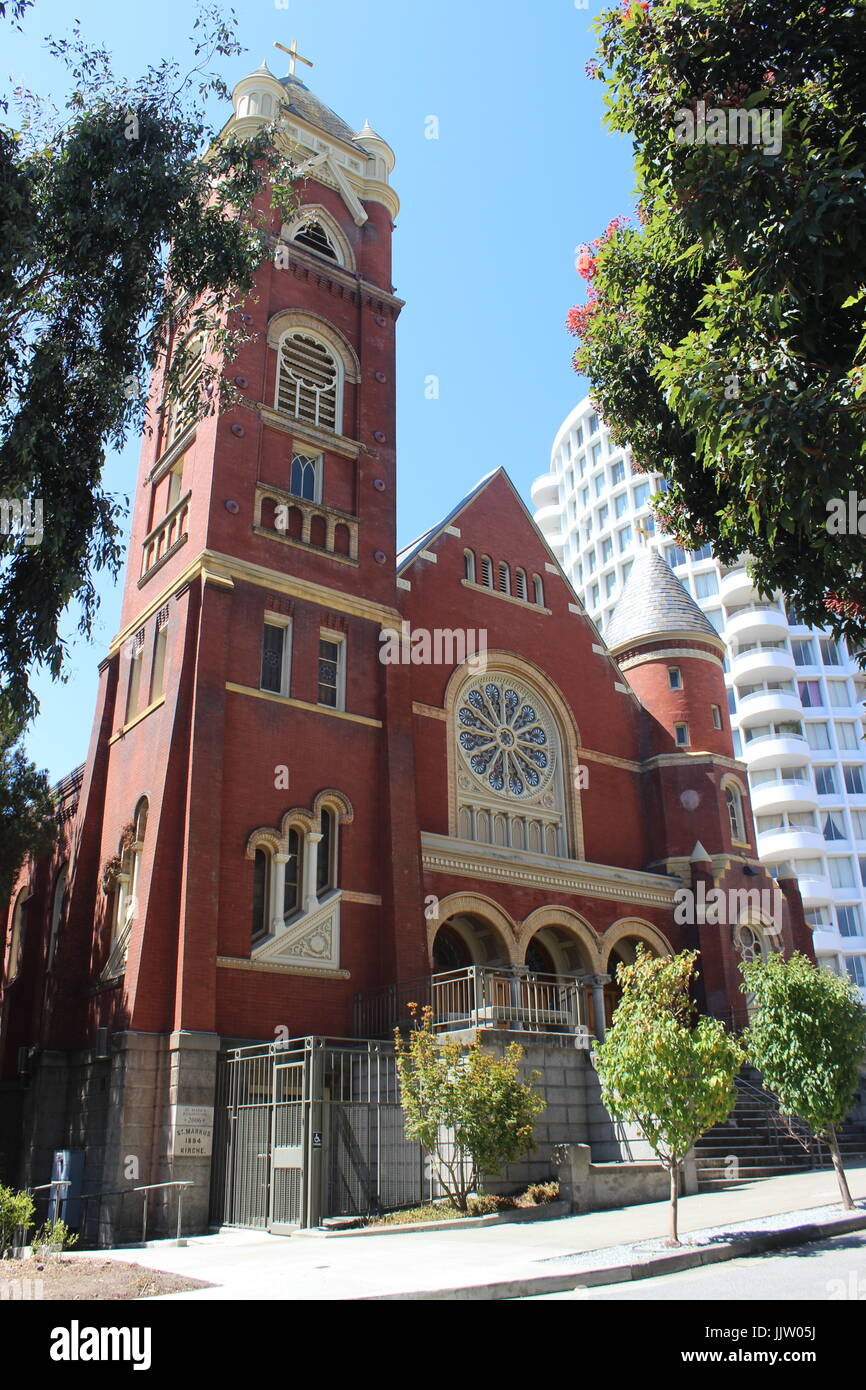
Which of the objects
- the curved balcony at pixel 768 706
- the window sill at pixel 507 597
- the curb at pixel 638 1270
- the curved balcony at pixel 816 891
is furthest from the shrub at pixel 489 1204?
the curved balcony at pixel 768 706

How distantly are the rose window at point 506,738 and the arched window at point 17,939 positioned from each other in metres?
13.5

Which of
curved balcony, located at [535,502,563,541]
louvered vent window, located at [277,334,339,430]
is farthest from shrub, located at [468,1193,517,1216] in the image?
curved balcony, located at [535,502,563,541]

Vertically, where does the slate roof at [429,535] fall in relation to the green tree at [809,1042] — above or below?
above

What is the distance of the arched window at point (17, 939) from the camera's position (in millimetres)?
29562

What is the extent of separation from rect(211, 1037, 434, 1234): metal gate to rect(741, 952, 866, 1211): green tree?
5618 millimetres

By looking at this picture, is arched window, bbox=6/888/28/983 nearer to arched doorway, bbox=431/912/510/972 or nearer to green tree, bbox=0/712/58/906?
green tree, bbox=0/712/58/906

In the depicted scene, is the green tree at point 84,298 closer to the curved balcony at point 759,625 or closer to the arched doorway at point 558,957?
the arched doorway at point 558,957

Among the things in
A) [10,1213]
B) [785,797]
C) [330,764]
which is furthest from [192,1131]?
[785,797]

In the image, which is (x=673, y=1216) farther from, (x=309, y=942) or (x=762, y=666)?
(x=762, y=666)

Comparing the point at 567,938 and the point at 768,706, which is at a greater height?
the point at 768,706

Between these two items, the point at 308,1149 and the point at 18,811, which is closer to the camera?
the point at 308,1149

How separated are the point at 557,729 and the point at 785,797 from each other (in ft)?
112

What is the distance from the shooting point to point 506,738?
28781 millimetres
